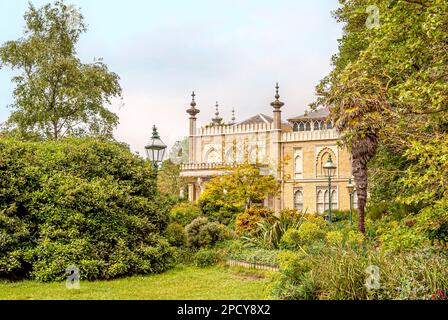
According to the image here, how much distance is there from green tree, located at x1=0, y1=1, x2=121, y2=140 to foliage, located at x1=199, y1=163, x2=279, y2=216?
623 cm

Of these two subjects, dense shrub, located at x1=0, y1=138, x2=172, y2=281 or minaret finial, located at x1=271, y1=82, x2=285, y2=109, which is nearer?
dense shrub, located at x1=0, y1=138, x2=172, y2=281

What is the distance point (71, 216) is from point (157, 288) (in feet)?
9.59

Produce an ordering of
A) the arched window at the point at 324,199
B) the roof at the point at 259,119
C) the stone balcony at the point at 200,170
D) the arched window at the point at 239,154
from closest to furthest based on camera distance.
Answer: the stone balcony at the point at 200,170 < the arched window at the point at 324,199 < the arched window at the point at 239,154 < the roof at the point at 259,119

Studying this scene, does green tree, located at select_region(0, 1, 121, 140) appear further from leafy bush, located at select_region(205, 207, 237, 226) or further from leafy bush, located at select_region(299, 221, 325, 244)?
leafy bush, located at select_region(299, 221, 325, 244)

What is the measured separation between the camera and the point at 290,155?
4034 cm

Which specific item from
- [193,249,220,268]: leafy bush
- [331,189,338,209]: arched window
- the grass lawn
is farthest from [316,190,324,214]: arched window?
the grass lawn

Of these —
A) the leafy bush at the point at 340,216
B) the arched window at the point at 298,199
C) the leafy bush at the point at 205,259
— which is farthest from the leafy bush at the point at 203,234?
the arched window at the point at 298,199

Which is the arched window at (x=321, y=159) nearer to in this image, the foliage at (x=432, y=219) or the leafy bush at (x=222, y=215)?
the leafy bush at (x=222, y=215)

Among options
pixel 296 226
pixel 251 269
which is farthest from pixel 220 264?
pixel 296 226

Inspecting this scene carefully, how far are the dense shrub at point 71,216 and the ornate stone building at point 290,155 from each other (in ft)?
79.7

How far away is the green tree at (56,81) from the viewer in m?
22.3

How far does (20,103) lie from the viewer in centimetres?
2227

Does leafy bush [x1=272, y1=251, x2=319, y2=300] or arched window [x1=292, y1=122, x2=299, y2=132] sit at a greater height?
arched window [x1=292, y1=122, x2=299, y2=132]

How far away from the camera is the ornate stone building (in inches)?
1526
